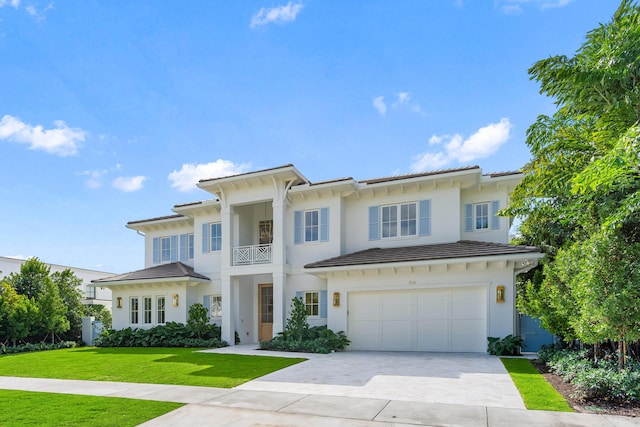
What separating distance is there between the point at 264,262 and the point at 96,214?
757cm

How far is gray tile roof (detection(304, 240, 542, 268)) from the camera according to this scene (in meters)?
13.6

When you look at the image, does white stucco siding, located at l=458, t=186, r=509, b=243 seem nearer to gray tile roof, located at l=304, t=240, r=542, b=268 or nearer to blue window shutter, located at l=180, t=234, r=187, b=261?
gray tile roof, located at l=304, t=240, r=542, b=268

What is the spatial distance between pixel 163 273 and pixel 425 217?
39.4ft

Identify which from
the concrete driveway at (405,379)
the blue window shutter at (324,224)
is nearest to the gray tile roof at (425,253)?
the blue window shutter at (324,224)

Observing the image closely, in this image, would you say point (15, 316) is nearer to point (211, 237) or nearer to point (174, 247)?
point (174, 247)

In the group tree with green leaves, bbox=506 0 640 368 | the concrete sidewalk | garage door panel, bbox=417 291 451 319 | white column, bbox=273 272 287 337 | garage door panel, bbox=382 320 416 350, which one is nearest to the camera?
the concrete sidewalk

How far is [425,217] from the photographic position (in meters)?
16.2

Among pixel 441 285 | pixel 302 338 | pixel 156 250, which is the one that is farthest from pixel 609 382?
pixel 156 250

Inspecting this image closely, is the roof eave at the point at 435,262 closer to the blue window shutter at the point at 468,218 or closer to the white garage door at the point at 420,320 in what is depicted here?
the white garage door at the point at 420,320

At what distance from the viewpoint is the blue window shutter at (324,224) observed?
1717cm

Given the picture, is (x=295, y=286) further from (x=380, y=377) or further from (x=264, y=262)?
(x=380, y=377)

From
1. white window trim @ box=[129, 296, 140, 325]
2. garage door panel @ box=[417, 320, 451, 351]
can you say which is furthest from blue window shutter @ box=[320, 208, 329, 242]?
white window trim @ box=[129, 296, 140, 325]

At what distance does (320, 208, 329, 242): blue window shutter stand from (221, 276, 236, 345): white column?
4.30m

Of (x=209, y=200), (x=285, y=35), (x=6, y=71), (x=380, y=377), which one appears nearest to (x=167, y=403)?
(x=380, y=377)
